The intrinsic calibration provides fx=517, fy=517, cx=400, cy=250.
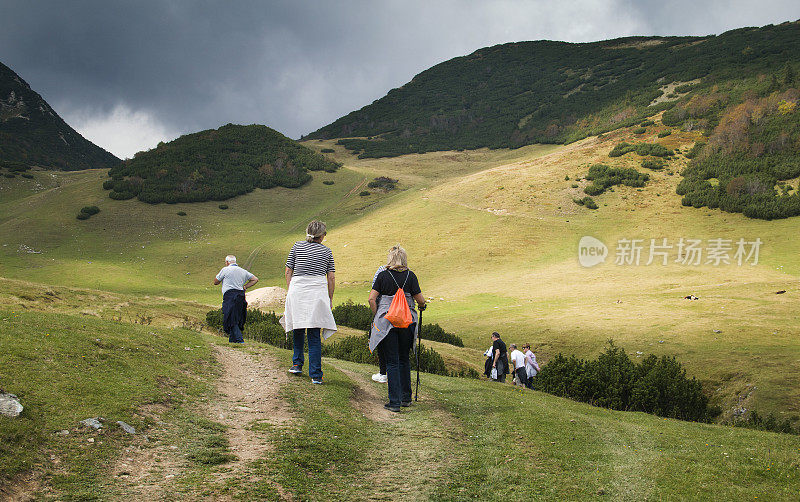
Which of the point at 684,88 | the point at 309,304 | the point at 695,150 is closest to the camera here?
the point at 309,304

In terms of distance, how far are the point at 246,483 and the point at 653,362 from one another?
587 inches

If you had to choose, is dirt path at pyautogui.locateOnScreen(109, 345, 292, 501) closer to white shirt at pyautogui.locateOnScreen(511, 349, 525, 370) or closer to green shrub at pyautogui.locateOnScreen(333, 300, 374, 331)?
white shirt at pyautogui.locateOnScreen(511, 349, 525, 370)

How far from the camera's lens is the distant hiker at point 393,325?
8.62 meters

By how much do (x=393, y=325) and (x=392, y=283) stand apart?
0.70 meters

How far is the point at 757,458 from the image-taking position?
6.95 metres

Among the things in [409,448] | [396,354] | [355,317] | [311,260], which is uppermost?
[311,260]

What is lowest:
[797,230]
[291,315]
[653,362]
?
[653,362]

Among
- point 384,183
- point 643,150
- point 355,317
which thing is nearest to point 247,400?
point 355,317

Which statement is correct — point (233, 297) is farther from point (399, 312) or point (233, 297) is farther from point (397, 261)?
point (399, 312)

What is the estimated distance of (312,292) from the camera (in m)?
8.91

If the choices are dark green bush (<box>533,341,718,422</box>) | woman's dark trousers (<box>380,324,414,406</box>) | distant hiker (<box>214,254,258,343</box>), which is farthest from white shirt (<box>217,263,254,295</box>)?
dark green bush (<box>533,341,718,422</box>)

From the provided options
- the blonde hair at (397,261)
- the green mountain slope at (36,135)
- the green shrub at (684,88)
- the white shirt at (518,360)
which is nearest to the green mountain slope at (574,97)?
the green shrub at (684,88)

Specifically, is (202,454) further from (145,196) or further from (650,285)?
(145,196)

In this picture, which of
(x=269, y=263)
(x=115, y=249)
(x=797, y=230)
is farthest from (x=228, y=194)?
(x=797, y=230)
